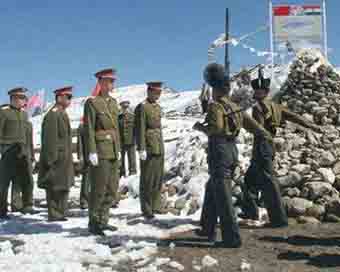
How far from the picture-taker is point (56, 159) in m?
8.48

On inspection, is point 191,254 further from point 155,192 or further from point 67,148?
point 67,148

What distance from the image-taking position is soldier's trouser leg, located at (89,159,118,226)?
7.07 metres

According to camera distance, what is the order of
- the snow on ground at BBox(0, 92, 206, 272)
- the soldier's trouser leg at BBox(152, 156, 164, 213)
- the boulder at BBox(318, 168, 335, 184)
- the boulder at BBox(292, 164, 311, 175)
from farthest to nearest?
the boulder at BBox(292, 164, 311, 175) < the boulder at BBox(318, 168, 335, 184) < the soldier's trouser leg at BBox(152, 156, 164, 213) < the snow on ground at BBox(0, 92, 206, 272)

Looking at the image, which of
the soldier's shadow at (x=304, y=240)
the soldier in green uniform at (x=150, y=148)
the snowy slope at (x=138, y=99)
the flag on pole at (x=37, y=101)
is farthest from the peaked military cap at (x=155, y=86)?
the snowy slope at (x=138, y=99)

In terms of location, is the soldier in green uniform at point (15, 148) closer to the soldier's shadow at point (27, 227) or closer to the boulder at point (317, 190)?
the soldier's shadow at point (27, 227)

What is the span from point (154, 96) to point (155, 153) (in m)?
0.91

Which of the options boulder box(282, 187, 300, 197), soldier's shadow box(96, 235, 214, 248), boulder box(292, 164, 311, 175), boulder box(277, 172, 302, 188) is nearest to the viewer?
soldier's shadow box(96, 235, 214, 248)

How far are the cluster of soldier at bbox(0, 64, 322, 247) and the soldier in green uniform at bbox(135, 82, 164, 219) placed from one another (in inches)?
0.6

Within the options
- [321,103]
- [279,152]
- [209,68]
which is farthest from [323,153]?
[209,68]

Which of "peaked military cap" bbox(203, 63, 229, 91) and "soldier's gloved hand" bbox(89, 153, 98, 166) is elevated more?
"peaked military cap" bbox(203, 63, 229, 91)

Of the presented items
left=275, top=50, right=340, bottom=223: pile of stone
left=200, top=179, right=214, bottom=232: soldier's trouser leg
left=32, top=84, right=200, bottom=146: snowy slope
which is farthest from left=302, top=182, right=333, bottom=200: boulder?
left=32, top=84, right=200, bottom=146: snowy slope

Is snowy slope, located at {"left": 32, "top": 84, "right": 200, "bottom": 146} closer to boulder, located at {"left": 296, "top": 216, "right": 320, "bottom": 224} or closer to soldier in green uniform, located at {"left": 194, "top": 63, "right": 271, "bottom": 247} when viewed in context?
boulder, located at {"left": 296, "top": 216, "right": 320, "bottom": 224}

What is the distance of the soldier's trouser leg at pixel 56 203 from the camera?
8.46m

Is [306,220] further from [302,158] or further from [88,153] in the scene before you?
[88,153]
